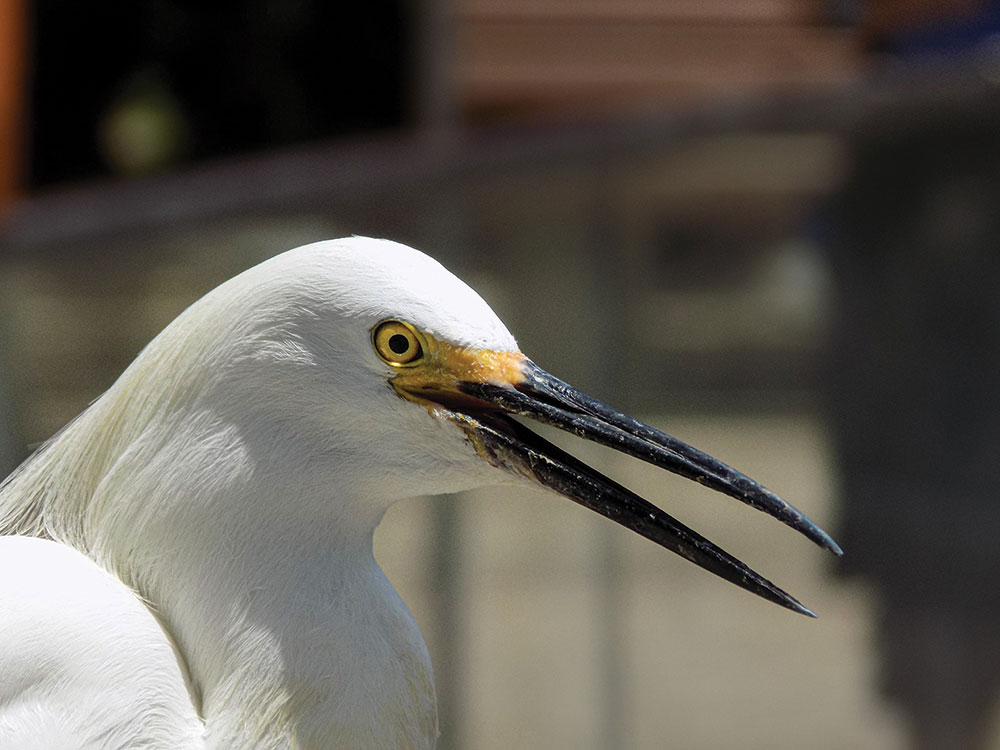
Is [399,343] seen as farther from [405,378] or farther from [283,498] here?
[283,498]

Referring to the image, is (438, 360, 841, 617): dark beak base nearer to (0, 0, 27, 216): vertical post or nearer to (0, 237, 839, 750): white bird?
(0, 237, 839, 750): white bird

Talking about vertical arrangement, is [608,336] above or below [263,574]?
below

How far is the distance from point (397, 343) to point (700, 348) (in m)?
1.83

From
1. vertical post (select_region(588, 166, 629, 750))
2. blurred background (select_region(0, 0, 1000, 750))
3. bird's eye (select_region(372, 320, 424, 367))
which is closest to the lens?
bird's eye (select_region(372, 320, 424, 367))

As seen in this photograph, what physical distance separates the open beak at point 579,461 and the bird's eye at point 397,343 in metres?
0.02

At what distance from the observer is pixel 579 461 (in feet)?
2.61

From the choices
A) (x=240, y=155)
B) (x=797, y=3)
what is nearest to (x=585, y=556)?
(x=797, y=3)

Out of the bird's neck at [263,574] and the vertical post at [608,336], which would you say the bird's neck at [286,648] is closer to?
the bird's neck at [263,574]

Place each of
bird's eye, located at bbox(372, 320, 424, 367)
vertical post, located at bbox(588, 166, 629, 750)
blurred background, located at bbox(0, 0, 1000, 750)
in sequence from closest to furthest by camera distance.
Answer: bird's eye, located at bbox(372, 320, 424, 367), blurred background, located at bbox(0, 0, 1000, 750), vertical post, located at bbox(588, 166, 629, 750)

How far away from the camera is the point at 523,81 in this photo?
3193mm

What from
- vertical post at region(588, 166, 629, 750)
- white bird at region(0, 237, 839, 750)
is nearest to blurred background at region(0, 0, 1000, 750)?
vertical post at region(588, 166, 629, 750)

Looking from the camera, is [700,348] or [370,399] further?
[700,348]

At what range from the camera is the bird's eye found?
739 millimetres

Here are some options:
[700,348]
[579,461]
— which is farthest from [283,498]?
[700,348]
